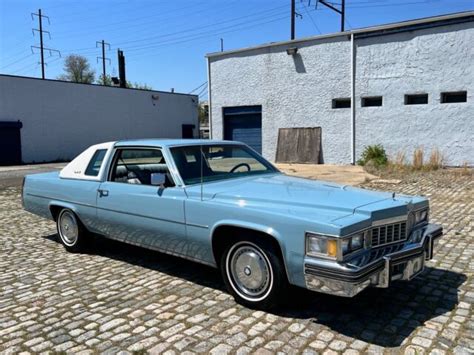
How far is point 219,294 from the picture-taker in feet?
14.0

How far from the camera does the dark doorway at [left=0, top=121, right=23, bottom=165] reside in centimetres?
2484

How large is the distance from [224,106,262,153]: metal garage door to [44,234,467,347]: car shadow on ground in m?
15.1

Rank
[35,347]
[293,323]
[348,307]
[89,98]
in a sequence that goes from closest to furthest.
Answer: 1. [35,347]
2. [293,323]
3. [348,307]
4. [89,98]

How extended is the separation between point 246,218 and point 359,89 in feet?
46.2

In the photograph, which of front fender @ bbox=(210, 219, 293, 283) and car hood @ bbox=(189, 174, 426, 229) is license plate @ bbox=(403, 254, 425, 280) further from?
front fender @ bbox=(210, 219, 293, 283)

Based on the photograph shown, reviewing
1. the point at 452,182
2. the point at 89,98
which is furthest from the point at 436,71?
the point at 89,98

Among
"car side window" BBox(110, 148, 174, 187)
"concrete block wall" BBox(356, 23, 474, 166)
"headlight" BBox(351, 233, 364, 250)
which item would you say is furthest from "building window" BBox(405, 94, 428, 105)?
"headlight" BBox(351, 233, 364, 250)

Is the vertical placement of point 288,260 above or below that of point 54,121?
below

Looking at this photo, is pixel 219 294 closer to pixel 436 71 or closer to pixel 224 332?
pixel 224 332

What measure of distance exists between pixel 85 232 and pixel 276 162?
13.6 m

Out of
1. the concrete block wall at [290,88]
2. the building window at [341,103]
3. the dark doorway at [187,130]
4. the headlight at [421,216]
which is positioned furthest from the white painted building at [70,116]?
the headlight at [421,216]

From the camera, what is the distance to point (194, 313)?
12.6ft

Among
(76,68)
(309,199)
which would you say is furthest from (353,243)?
(76,68)

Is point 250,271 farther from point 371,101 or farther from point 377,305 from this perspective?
point 371,101
